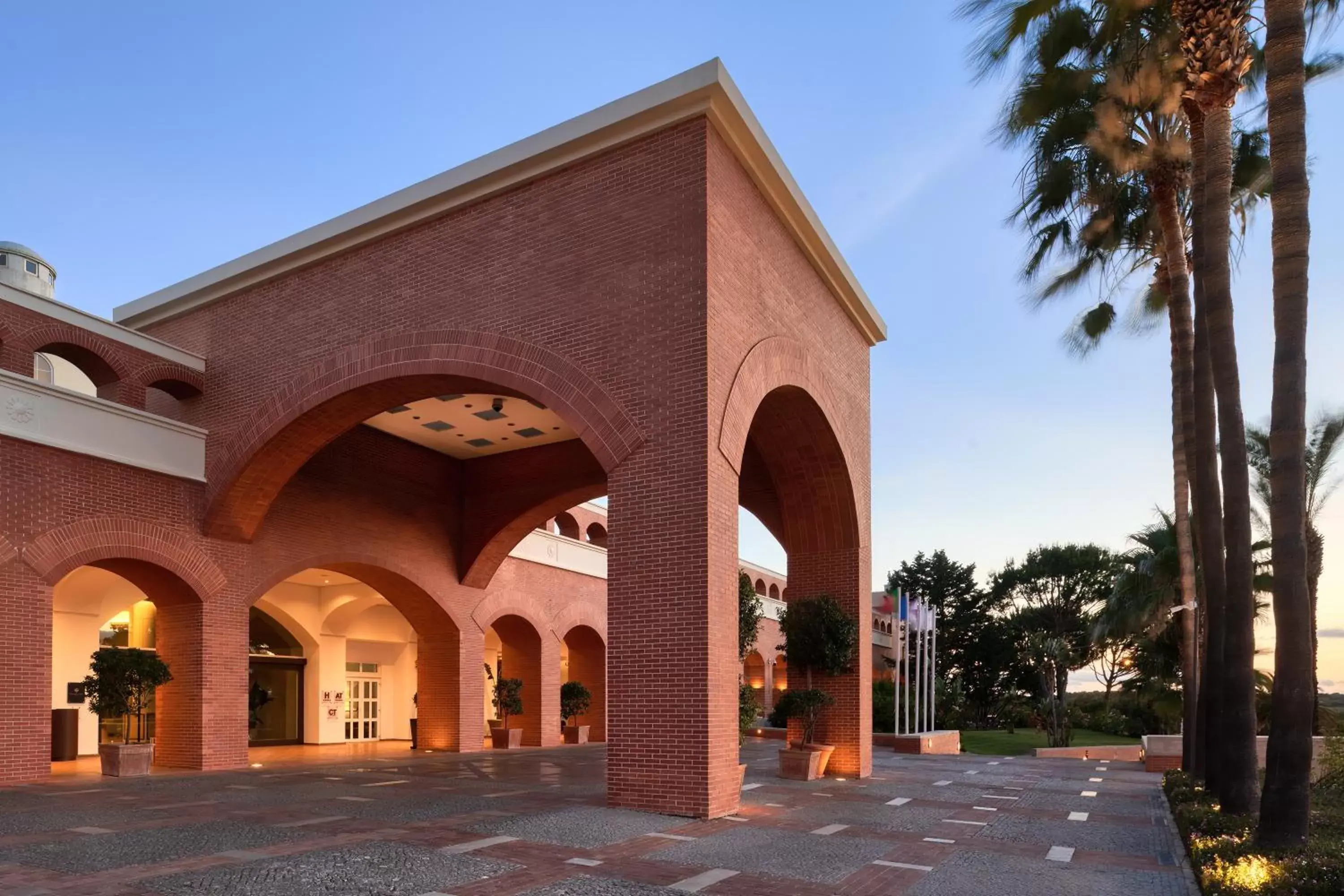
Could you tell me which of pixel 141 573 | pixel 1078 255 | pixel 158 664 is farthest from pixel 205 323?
pixel 1078 255

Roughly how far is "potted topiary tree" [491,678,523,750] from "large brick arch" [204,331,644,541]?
8.94 metres

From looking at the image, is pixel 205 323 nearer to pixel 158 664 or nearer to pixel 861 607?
pixel 158 664

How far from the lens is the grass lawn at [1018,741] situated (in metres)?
29.4

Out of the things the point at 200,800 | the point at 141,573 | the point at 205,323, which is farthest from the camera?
the point at 205,323

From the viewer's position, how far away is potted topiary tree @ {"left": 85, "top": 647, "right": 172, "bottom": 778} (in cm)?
1495

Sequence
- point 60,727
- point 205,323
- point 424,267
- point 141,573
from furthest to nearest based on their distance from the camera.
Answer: point 60,727 → point 205,323 → point 141,573 → point 424,267

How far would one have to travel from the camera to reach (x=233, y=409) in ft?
54.3

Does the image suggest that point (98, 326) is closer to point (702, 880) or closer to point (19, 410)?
point (19, 410)

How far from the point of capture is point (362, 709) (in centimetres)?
2741

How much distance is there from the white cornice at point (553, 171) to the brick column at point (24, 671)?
5790 millimetres

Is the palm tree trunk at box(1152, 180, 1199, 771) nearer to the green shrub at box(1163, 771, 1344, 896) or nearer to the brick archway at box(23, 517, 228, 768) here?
the green shrub at box(1163, 771, 1344, 896)

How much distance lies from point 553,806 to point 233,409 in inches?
365

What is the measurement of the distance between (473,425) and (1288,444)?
15330 millimetres

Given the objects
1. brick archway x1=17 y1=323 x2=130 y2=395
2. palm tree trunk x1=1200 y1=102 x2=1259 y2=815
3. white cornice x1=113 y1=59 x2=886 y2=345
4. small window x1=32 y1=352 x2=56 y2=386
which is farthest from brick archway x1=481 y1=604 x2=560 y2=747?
palm tree trunk x1=1200 y1=102 x2=1259 y2=815
